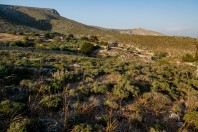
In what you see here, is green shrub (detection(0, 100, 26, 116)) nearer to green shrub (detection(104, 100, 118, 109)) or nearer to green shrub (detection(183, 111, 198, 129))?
green shrub (detection(104, 100, 118, 109))

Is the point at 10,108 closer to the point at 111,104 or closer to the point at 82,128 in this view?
the point at 82,128

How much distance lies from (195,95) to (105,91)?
5.60 metres

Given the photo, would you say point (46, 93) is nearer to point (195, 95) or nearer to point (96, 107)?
point (96, 107)

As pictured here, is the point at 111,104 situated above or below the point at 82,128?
below

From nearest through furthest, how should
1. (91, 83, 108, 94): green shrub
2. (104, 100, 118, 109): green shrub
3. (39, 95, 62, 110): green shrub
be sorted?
(39, 95, 62, 110): green shrub → (104, 100, 118, 109): green shrub → (91, 83, 108, 94): green shrub

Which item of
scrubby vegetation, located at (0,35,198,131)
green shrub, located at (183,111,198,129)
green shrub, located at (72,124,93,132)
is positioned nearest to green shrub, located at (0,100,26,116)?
scrubby vegetation, located at (0,35,198,131)

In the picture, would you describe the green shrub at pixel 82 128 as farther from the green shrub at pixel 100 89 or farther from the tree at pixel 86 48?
the tree at pixel 86 48

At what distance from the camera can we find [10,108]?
8117 mm

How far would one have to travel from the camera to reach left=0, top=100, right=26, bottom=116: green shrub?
786 cm

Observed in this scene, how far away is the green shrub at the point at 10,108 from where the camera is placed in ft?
25.8

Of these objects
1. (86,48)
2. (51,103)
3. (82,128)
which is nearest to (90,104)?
(51,103)

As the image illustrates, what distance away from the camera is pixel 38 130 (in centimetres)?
729

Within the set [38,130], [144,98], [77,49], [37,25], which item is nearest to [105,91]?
[144,98]

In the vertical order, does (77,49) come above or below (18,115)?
below
